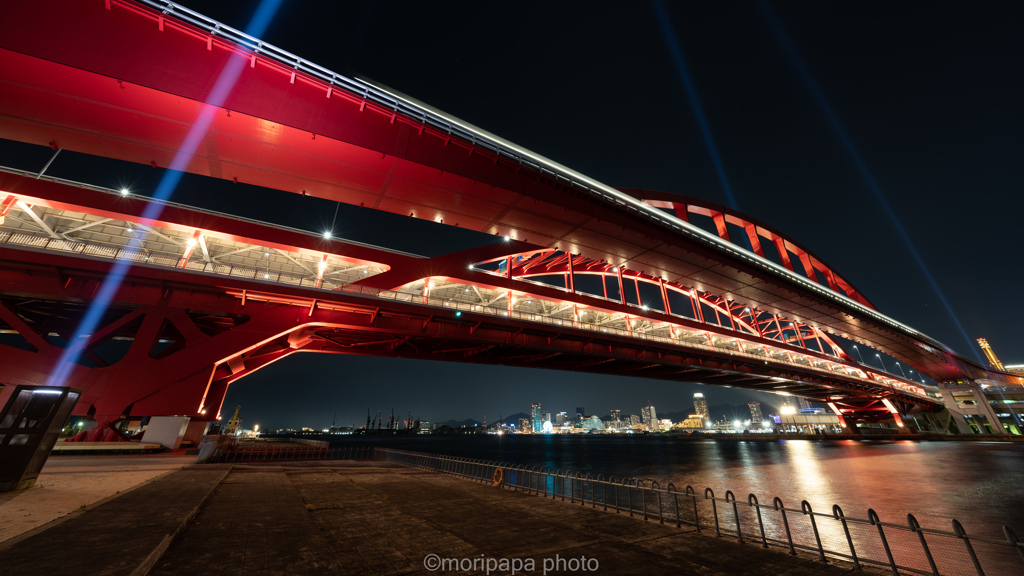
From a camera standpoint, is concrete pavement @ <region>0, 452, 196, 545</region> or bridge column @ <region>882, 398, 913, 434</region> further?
bridge column @ <region>882, 398, 913, 434</region>

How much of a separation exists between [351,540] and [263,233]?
2141 centimetres

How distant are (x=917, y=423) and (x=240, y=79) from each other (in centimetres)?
13568

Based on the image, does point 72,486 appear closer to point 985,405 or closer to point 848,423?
point 985,405

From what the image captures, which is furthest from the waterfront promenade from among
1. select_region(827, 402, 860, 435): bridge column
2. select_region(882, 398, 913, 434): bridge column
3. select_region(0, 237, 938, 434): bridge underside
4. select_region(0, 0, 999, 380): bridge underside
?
select_region(827, 402, 860, 435): bridge column

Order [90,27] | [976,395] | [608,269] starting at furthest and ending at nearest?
1. [976,395]
2. [608,269]
3. [90,27]

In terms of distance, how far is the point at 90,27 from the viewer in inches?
402

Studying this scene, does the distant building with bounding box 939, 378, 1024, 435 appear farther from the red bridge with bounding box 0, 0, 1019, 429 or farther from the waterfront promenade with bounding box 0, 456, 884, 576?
the waterfront promenade with bounding box 0, 456, 884, 576

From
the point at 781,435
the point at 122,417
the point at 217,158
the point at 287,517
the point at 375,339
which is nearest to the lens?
the point at 287,517

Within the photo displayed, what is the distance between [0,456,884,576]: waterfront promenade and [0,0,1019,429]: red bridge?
11.4 metres

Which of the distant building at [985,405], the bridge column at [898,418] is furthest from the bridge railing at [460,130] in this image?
the distant building at [985,405]

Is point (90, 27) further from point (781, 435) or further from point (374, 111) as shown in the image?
point (781, 435)

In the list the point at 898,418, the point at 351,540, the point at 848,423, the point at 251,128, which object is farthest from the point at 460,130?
the point at 848,423

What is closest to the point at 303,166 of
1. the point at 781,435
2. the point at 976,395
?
the point at 976,395

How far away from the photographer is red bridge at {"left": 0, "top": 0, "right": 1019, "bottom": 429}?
36.3 feet
